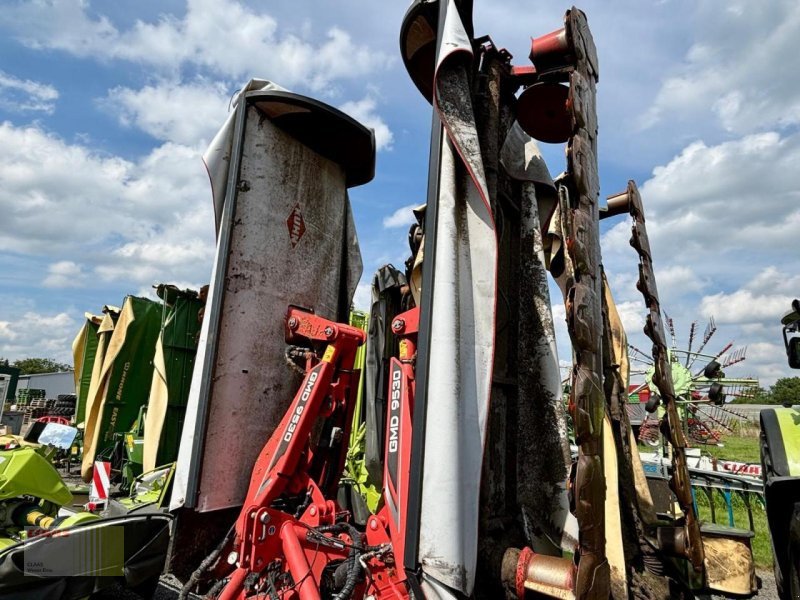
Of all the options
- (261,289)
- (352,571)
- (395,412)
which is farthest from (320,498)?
A: (261,289)

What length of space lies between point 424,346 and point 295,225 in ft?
7.02

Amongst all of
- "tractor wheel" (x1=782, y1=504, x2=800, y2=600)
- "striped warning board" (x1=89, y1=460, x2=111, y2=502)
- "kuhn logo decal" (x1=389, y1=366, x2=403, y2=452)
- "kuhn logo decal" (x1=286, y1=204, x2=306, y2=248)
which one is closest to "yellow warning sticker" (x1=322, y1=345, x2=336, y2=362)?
"kuhn logo decal" (x1=389, y1=366, x2=403, y2=452)

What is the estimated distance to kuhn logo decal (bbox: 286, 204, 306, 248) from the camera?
12.6ft

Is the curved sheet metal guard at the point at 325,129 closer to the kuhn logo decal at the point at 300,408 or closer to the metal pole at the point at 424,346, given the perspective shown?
the metal pole at the point at 424,346

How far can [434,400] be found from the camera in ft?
6.52

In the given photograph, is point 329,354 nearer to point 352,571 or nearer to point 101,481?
point 352,571

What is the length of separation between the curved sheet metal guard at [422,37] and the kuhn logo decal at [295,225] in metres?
1.49

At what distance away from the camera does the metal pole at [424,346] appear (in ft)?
6.26

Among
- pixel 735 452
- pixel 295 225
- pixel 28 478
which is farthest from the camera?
pixel 735 452

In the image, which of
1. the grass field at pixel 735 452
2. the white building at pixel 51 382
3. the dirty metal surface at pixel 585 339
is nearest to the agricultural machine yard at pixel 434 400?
the dirty metal surface at pixel 585 339

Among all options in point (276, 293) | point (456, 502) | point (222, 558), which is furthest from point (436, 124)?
point (222, 558)

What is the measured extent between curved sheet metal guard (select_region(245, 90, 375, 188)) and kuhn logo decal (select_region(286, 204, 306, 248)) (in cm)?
55

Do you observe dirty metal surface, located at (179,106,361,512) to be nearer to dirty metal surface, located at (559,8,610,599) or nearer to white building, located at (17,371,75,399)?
dirty metal surface, located at (559,8,610,599)

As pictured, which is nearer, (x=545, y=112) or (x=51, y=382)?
(x=545, y=112)
